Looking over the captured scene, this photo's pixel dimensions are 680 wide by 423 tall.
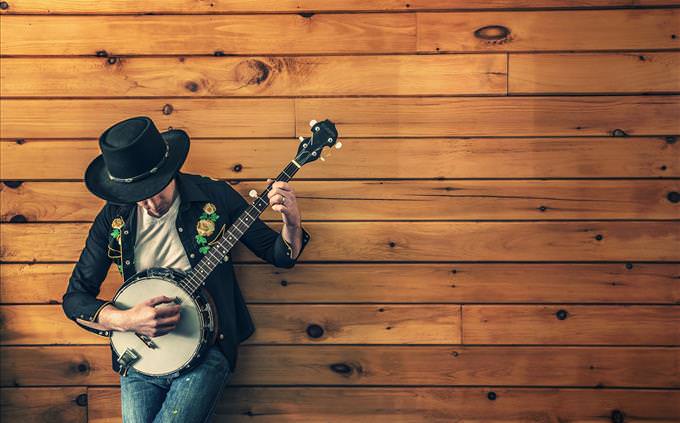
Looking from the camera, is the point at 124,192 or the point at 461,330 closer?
the point at 124,192

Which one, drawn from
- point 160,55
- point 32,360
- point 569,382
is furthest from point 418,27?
point 32,360

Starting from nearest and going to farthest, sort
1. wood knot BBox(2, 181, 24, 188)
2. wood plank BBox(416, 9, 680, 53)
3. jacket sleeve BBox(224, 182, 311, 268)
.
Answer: jacket sleeve BBox(224, 182, 311, 268) < wood plank BBox(416, 9, 680, 53) < wood knot BBox(2, 181, 24, 188)

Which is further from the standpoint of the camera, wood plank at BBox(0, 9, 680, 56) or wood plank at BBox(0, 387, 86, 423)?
wood plank at BBox(0, 387, 86, 423)

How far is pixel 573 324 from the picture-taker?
2.85 m

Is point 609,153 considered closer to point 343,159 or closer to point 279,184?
point 343,159

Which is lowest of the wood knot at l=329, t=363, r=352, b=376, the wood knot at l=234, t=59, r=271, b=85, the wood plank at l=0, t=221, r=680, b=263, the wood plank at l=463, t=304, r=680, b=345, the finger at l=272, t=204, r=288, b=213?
the wood knot at l=329, t=363, r=352, b=376

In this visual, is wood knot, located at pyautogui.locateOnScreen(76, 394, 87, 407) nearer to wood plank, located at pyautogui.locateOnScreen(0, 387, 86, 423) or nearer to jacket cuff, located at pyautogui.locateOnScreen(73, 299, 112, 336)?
wood plank, located at pyautogui.locateOnScreen(0, 387, 86, 423)

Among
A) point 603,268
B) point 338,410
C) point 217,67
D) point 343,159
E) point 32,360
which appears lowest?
point 338,410

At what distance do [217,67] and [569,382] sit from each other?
194 centimetres

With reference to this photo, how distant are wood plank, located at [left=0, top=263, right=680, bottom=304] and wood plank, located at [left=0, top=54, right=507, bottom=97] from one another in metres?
0.72

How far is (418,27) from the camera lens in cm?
280

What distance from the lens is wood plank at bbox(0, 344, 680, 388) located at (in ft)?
9.36

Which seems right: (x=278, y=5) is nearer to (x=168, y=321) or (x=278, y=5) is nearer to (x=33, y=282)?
(x=168, y=321)

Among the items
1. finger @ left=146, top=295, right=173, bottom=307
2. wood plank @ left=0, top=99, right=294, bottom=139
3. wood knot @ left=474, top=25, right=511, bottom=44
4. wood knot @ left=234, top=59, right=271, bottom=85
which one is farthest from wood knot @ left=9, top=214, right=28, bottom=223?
wood knot @ left=474, top=25, right=511, bottom=44
